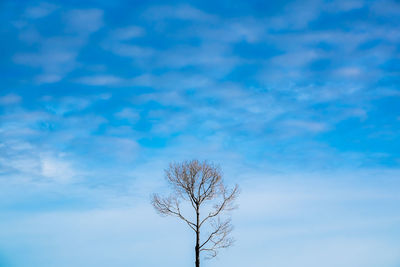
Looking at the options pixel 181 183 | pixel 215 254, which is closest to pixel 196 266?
pixel 215 254

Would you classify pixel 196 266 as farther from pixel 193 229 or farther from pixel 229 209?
pixel 229 209

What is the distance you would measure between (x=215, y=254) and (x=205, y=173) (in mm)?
7827

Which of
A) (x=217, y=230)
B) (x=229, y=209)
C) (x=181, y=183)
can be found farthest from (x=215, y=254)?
(x=181, y=183)

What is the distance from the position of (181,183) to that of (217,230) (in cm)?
583

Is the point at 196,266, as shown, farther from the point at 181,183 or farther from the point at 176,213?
the point at 181,183

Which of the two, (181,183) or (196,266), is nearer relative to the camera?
(196,266)

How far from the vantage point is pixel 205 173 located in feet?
126

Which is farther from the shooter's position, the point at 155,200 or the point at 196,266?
the point at 155,200

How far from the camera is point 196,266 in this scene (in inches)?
1377

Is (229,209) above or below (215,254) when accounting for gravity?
above

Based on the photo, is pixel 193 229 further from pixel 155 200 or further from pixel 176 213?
pixel 155 200

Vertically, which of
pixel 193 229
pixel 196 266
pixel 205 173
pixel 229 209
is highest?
pixel 205 173

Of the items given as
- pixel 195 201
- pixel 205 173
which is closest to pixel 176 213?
pixel 195 201

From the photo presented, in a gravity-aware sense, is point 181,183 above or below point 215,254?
above
